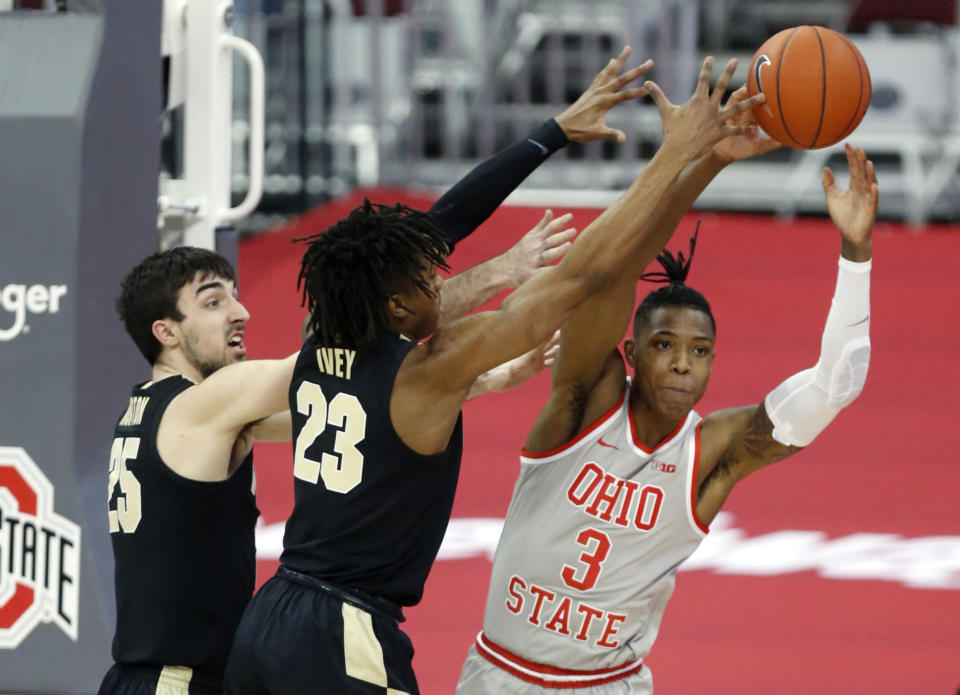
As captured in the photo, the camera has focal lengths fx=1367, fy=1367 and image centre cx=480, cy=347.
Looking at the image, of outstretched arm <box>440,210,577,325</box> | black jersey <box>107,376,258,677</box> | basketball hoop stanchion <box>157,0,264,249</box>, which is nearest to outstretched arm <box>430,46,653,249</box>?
outstretched arm <box>440,210,577,325</box>

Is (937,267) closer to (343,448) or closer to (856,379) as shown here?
(856,379)

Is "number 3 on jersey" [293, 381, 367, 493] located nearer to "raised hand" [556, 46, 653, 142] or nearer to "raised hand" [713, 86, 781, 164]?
"raised hand" [556, 46, 653, 142]

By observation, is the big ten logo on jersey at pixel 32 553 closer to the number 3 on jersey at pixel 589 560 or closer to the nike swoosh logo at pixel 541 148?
the number 3 on jersey at pixel 589 560

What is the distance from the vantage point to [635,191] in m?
2.93

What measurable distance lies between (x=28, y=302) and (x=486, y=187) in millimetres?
1724

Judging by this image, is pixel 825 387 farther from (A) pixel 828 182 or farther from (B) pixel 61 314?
(B) pixel 61 314

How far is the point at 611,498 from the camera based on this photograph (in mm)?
3449

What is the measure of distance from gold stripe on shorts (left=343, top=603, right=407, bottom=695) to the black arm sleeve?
108 cm

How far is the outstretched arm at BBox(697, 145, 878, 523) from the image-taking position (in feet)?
10.4

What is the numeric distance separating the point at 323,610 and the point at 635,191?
1.12m

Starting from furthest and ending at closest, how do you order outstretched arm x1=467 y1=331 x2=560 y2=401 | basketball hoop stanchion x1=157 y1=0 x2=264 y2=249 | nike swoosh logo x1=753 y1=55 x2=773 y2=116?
basketball hoop stanchion x1=157 y1=0 x2=264 y2=249
outstretched arm x1=467 y1=331 x2=560 y2=401
nike swoosh logo x1=753 y1=55 x2=773 y2=116

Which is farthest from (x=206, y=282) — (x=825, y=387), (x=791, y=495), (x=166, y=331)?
(x=791, y=495)

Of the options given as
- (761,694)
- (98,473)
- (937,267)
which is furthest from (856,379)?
(937,267)

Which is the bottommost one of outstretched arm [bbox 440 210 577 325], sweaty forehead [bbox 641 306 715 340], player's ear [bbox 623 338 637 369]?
player's ear [bbox 623 338 637 369]
